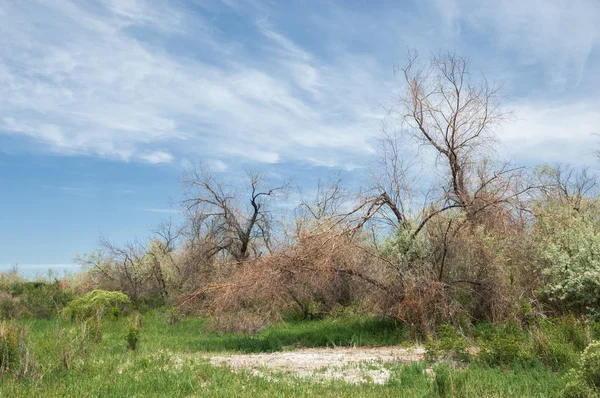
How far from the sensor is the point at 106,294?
23031 millimetres

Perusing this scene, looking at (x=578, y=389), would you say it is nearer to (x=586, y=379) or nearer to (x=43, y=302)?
(x=586, y=379)

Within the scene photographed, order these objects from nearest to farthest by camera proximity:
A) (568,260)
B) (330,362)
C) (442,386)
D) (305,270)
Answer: (442,386), (330,362), (305,270), (568,260)

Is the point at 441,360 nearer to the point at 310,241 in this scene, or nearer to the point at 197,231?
the point at 310,241

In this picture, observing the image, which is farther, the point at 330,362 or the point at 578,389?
the point at 330,362

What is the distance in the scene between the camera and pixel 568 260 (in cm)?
1400

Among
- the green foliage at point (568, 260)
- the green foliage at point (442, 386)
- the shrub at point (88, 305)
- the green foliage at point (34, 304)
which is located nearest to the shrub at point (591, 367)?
the green foliage at point (442, 386)

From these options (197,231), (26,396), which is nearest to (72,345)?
(26,396)

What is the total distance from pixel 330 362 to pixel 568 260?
7.25 m

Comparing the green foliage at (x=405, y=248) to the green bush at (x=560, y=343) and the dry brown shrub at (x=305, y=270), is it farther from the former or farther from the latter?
the green bush at (x=560, y=343)

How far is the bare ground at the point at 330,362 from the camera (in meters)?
9.67

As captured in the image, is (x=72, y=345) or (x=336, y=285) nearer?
(x=72, y=345)

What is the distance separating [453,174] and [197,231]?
15.6m

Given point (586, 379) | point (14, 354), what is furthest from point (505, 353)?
point (14, 354)

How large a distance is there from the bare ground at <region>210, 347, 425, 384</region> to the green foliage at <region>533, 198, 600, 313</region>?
4.45 m
